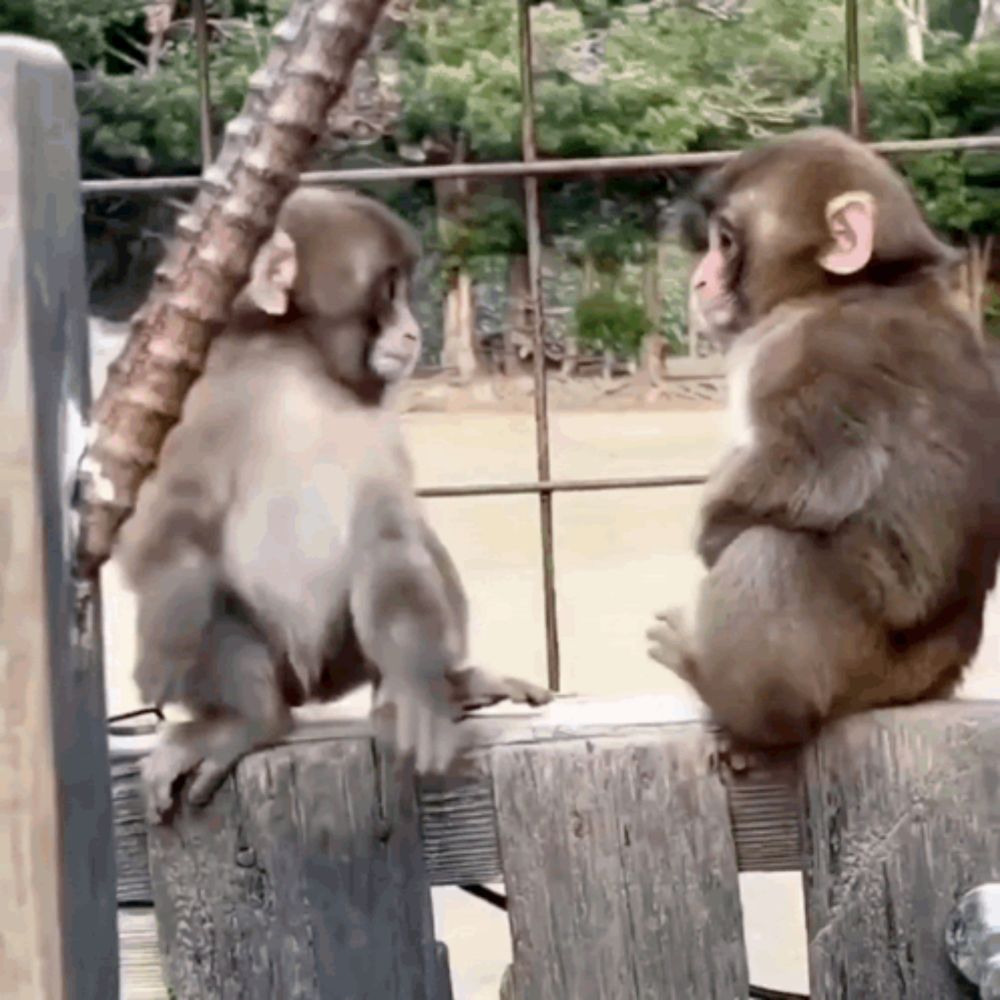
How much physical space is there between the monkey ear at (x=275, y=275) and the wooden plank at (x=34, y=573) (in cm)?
73

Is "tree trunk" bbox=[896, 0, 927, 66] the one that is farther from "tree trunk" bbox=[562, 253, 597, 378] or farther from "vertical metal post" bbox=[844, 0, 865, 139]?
"tree trunk" bbox=[562, 253, 597, 378]

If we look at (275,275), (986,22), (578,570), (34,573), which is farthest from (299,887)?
(986,22)

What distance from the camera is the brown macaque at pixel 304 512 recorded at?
1.71m

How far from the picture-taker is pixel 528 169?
1890mm

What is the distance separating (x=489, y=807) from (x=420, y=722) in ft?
0.30

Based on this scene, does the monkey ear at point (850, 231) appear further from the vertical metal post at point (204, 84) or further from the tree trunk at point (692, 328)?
the vertical metal post at point (204, 84)

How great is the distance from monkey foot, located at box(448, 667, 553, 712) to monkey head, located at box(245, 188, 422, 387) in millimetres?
307

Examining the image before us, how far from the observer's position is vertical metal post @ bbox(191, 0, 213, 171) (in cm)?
175

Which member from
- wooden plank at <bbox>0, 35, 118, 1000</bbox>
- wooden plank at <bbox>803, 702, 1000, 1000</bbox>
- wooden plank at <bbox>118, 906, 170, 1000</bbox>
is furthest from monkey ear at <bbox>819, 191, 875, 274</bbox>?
wooden plank at <bbox>0, 35, 118, 1000</bbox>

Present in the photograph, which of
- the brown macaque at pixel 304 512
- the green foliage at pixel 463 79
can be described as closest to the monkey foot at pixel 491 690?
the brown macaque at pixel 304 512

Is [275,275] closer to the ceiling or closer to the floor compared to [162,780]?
closer to the ceiling

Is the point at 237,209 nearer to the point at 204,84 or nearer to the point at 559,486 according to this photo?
the point at 204,84

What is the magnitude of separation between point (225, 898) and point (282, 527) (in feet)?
1.43

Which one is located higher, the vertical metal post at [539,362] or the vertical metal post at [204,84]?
the vertical metal post at [204,84]
